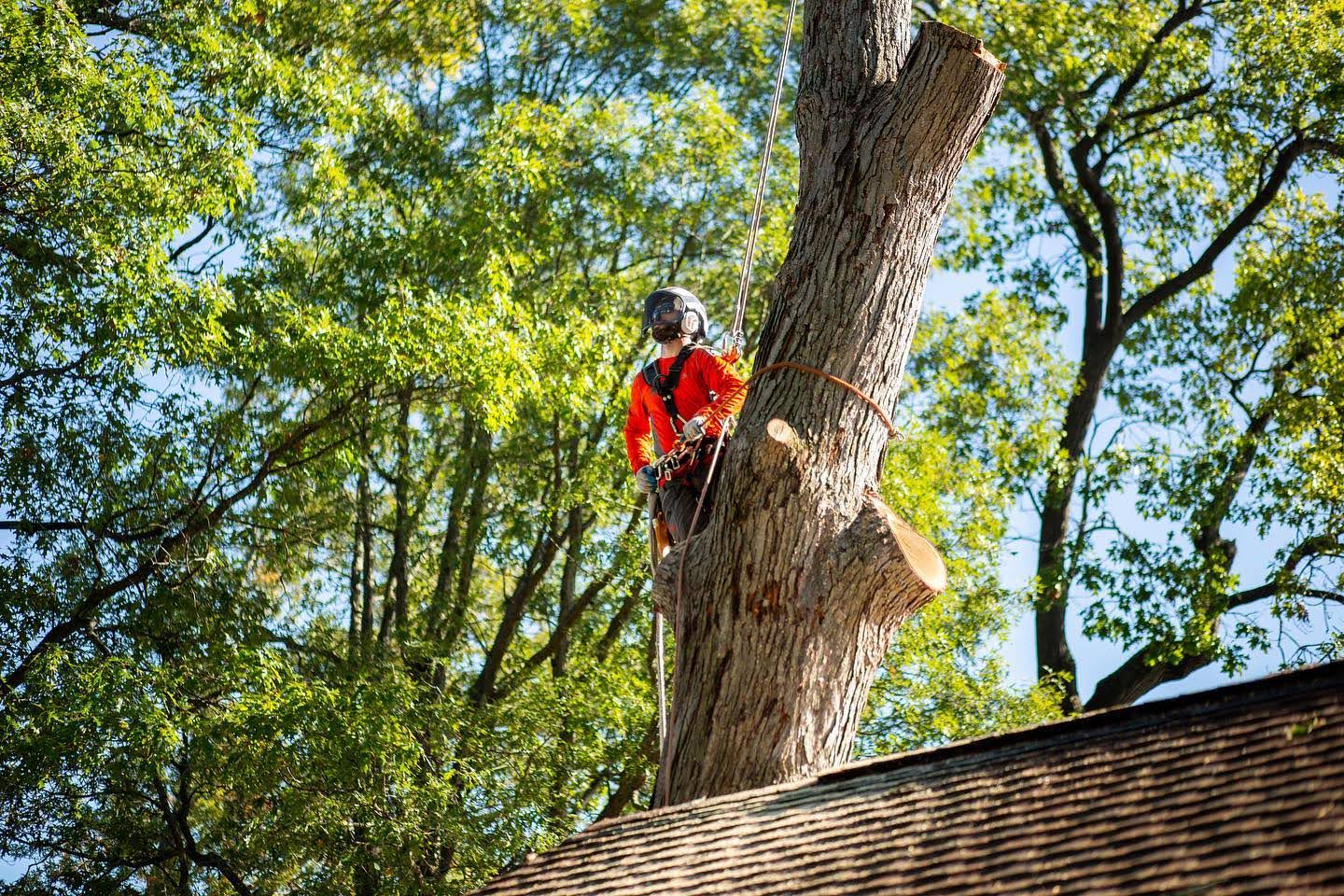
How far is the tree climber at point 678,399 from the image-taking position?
6.29 meters

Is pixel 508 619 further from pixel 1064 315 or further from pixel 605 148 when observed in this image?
pixel 1064 315

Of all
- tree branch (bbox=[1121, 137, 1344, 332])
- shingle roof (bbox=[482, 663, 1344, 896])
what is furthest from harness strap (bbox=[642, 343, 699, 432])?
tree branch (bbox=[1121, 137, 1344, 332])

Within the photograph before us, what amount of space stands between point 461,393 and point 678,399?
454 cm

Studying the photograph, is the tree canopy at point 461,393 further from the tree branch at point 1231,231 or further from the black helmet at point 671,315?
the black helmet at point 671,315

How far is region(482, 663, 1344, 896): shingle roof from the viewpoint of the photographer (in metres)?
3.19

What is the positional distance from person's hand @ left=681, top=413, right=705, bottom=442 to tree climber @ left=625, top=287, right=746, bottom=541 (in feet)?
0.28

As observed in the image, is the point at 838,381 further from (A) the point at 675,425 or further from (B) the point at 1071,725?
(B) the point at 1071,725

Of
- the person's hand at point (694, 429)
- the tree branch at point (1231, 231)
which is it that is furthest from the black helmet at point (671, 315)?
the tree branch at point (1231, 231)

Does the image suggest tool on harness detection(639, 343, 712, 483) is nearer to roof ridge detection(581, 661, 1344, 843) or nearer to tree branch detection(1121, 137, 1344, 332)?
roof ridge detection(581, 661, 1344, 843)

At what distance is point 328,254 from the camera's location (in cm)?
1142

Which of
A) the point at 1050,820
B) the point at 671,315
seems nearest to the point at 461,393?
the point at 671,315

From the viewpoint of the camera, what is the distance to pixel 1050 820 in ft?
11.9

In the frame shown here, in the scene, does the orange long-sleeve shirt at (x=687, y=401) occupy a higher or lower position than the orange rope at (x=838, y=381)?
higher

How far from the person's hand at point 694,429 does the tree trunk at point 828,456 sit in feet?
1.44
